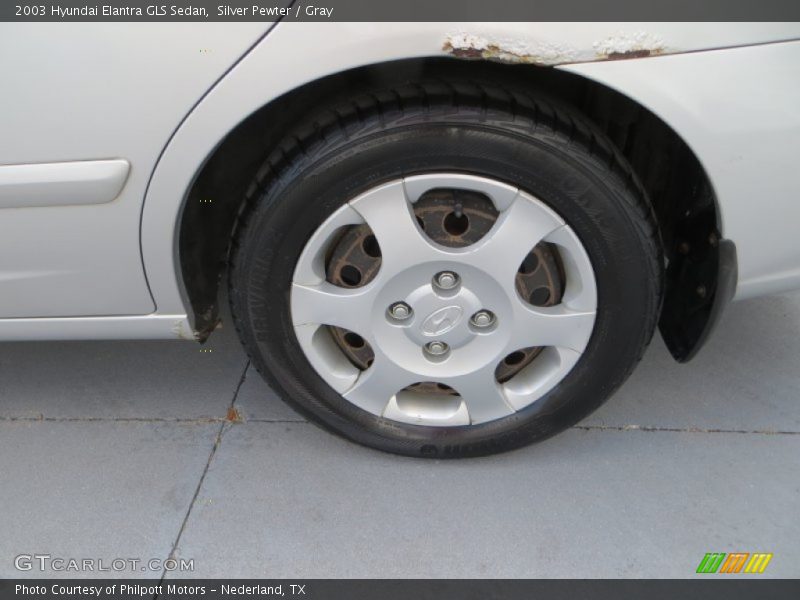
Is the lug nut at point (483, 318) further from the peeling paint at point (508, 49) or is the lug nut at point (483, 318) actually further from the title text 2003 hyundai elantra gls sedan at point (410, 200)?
the peeling paint at point (508, 49)

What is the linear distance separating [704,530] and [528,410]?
0.51 metres

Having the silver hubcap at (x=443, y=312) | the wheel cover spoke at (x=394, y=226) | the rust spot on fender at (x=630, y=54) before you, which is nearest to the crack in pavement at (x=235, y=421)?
the silver hubcap at (x=443, y=312)

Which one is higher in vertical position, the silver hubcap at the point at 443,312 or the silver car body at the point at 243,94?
the silver car body at the point at 243,94

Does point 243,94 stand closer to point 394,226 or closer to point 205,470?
point 394,226

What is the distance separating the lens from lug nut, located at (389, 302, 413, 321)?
1.65 metres

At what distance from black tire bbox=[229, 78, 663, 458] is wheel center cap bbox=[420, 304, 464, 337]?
32 centimetres

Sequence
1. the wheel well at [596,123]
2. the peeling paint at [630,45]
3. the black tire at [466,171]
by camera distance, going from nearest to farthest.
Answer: the peeling paint at [630,45] → the black tire at [466,171] → the wheel well at [596,123]

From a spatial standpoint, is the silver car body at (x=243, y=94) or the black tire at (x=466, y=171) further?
the black tire at (x=466, y=171)

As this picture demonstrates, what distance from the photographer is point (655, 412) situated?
2041 mm

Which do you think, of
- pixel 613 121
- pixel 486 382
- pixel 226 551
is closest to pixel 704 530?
pixel 486 382

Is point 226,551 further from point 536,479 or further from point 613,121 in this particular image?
point 613,121

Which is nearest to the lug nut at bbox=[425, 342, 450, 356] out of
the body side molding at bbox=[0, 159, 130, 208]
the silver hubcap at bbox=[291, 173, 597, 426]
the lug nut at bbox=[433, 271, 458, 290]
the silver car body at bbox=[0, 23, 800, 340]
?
the silver hubcap at bbox=[291, 173, 597, 426]

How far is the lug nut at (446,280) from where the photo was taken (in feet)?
5.26

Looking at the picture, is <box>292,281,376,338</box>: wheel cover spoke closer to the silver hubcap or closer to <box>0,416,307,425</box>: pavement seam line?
the silver hubcap
